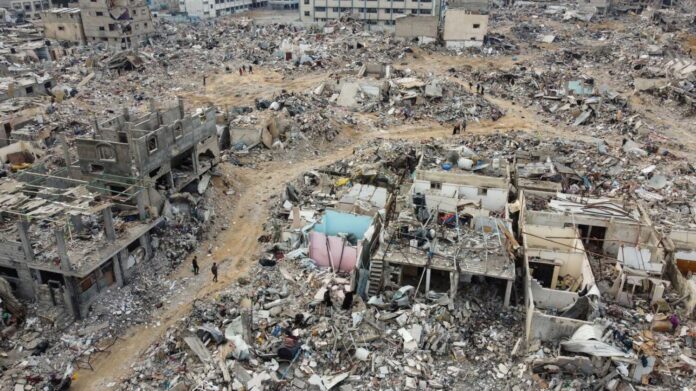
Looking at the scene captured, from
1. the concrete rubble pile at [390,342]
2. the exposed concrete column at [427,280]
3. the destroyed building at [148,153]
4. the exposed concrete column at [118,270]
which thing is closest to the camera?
the concrete rubble pile at [390,342]

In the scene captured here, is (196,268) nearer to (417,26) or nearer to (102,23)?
(417,26)

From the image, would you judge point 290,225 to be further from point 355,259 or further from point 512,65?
point 512,65


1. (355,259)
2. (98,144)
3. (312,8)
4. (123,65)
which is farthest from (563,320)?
(312,8)

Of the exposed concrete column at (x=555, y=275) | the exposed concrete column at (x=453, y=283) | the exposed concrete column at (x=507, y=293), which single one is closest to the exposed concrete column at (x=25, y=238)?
the exposed concrete column at (x=453, y=283)

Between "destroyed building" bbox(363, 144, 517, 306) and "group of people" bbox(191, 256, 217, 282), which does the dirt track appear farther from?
"destroyed building" bbox(363, 144, 517, 306)

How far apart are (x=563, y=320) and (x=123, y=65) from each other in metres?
40.8

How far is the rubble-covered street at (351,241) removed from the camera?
13766 millimetres

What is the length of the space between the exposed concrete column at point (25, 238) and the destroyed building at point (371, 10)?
51.0m

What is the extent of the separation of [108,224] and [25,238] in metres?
2.23

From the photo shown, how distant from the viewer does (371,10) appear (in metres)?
62.9

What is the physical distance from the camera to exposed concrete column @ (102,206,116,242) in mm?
16141

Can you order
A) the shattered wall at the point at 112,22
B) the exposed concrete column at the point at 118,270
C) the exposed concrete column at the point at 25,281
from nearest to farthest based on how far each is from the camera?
1. the exposed concrete column at the point at 25,281
2. the exposed concrete column at the point at 118,270
3. the shattered wall at the point at 112,22

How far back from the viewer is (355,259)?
1752 cm

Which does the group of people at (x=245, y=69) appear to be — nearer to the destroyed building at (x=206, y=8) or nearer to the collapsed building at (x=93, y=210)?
the collapsed building at (x=93, y=210)
